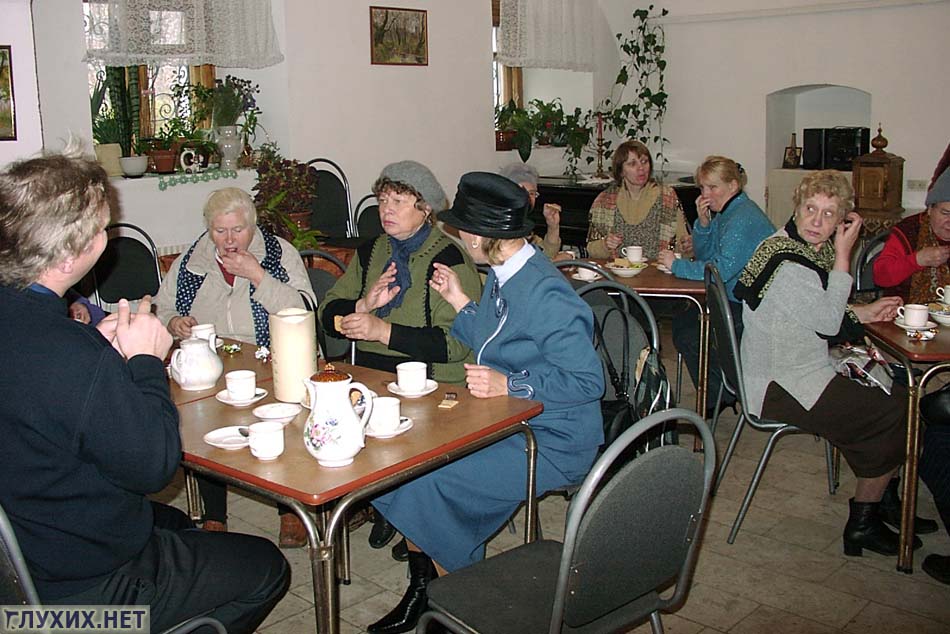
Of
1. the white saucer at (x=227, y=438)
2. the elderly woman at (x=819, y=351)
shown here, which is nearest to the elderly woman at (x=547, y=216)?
the elderly woman at (x=819, y=351)

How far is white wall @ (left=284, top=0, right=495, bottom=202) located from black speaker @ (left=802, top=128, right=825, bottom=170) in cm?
242

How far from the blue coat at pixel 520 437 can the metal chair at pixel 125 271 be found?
2.02 meters

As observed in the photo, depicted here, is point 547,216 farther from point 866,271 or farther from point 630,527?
point 630,527

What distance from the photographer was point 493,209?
2.47 meters

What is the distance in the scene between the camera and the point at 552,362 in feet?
7.81

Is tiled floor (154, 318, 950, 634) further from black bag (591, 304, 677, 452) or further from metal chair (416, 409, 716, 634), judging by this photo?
metal chair (416, 409, 716, 634)

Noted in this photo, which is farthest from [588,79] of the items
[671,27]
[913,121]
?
[913,121]

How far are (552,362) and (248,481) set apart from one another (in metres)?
0.83

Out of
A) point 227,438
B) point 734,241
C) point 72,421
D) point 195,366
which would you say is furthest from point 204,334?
point 734,241

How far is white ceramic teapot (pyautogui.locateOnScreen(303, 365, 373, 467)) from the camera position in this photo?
1.94m

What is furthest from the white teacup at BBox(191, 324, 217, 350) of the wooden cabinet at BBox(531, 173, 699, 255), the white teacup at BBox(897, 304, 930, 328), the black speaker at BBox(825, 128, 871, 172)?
the black speaker at BBox(825, 128, 871, 172)

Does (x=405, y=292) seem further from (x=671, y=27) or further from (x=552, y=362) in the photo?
(x=671, y=27)

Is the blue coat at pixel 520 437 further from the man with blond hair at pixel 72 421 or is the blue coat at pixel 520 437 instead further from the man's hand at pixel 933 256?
the man's hand at pixel 933 256

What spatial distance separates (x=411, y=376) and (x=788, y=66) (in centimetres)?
563
